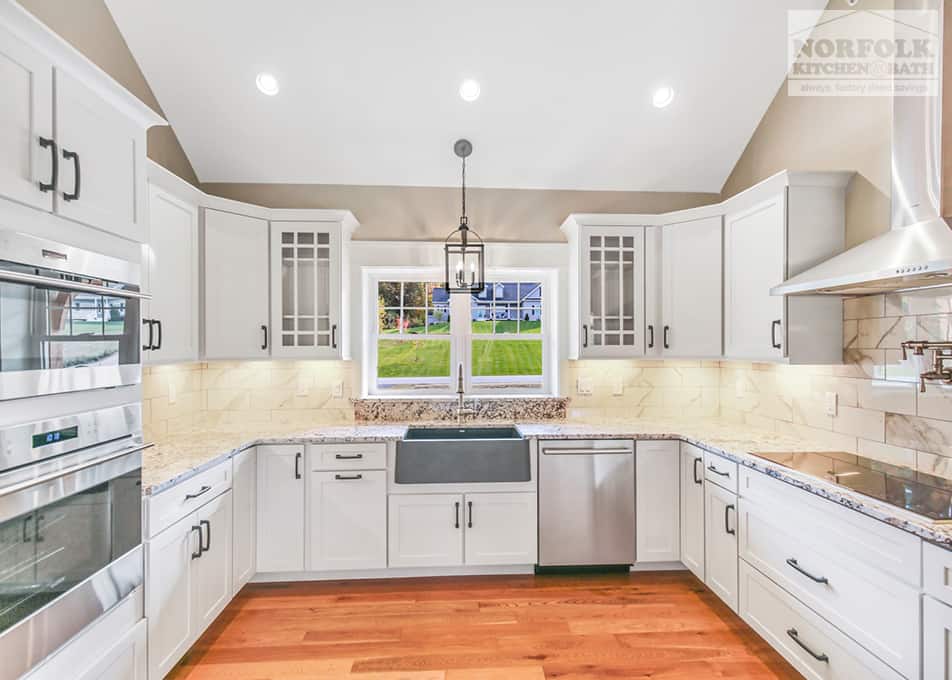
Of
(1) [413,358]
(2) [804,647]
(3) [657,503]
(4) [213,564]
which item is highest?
(1) [413,358]

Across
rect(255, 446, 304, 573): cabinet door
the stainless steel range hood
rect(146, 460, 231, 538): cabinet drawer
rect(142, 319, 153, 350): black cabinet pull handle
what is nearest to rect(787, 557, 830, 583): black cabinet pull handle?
the stainless steel range hood

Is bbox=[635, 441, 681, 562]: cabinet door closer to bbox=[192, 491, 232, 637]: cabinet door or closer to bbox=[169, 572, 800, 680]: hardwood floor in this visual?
bbox=[169, 572, 800, 680]: hardwood floor

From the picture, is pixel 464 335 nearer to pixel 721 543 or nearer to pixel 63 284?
pixel 721 543

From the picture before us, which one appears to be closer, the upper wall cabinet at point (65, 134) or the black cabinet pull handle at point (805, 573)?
the upper wall cabinet at point (65, 134)

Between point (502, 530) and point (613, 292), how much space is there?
1750 mm

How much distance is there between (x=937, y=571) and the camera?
130 cm

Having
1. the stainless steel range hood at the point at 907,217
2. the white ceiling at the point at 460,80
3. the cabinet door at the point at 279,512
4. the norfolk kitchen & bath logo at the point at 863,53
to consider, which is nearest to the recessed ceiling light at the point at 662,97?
the white ceiling at the point at 460,80

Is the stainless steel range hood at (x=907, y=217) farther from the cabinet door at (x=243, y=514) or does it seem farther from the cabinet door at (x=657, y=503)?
the cabinet door at (x=243, y=514)

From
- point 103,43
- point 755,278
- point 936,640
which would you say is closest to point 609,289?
point 755,278

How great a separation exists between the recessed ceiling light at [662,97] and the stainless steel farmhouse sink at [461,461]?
7.51 feet

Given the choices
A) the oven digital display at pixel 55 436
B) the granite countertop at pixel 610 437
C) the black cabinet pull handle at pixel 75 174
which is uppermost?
the black cabinet pull handle at pixel 75 174

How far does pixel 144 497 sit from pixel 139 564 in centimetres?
23

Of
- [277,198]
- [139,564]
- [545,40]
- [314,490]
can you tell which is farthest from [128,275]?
[545,40]

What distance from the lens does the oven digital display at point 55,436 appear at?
1180 millimetres
